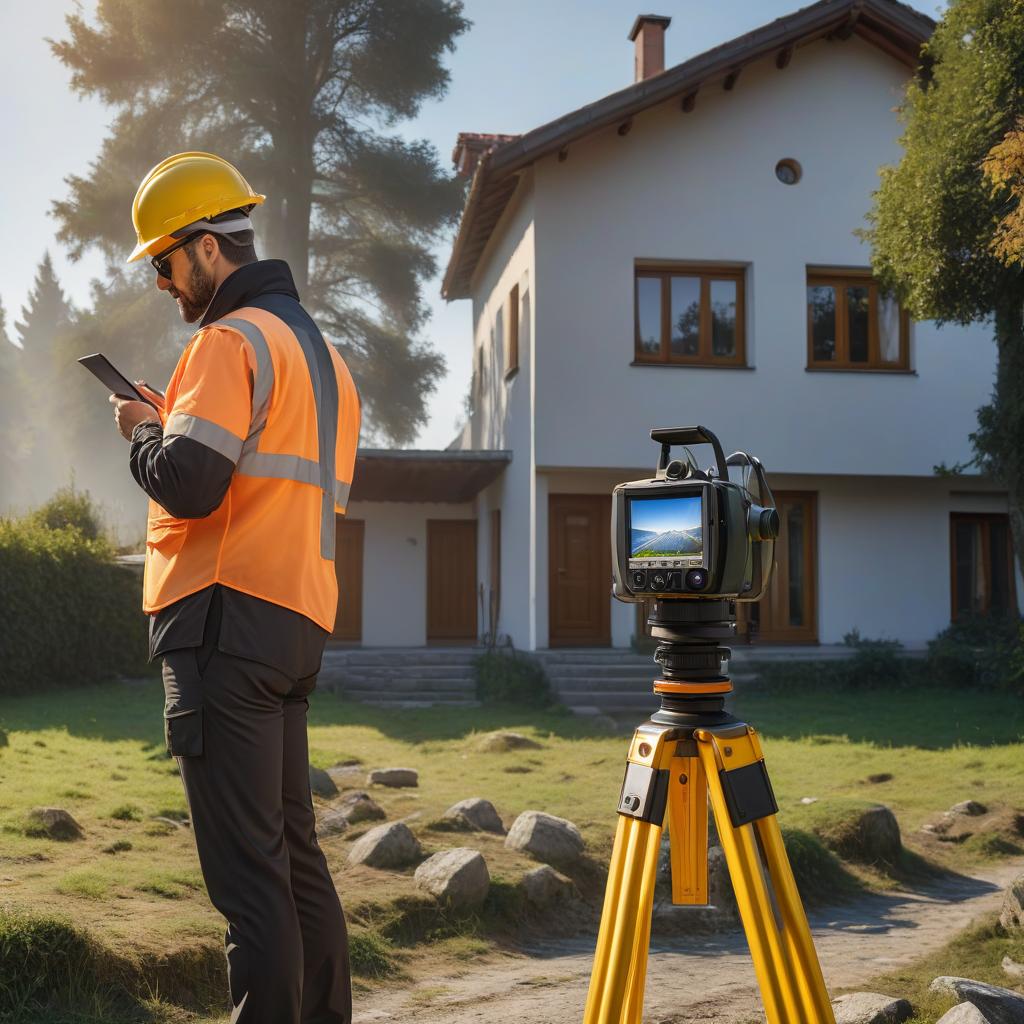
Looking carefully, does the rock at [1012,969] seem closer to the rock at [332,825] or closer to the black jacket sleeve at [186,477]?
the rock at [332,825]

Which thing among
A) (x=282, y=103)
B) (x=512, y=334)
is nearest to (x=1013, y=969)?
(x=512, y=334)

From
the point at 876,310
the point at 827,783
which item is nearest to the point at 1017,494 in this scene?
the point at 876,310

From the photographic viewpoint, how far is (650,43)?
19594 mm

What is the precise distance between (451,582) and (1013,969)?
1882cm

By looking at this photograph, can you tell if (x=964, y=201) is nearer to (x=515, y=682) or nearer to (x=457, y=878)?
(x=515, y=682)

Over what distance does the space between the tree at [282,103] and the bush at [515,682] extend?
13.5m

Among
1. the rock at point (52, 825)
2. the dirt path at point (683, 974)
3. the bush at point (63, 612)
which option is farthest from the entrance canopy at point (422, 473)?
the dirt path at point (683, 974)

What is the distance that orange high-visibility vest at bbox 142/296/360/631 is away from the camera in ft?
8.95

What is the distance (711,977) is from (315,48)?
26.1 metres

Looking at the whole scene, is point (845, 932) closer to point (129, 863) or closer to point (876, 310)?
point (129, 863)

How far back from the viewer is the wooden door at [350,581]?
22641 mm

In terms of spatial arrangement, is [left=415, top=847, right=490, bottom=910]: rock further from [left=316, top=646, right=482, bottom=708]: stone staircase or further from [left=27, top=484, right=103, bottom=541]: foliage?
[left=27, top=484, right=103, bottom=541]: foliage

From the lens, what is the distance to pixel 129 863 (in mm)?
5543

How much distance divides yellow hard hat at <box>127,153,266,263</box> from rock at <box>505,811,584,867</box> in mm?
4445
